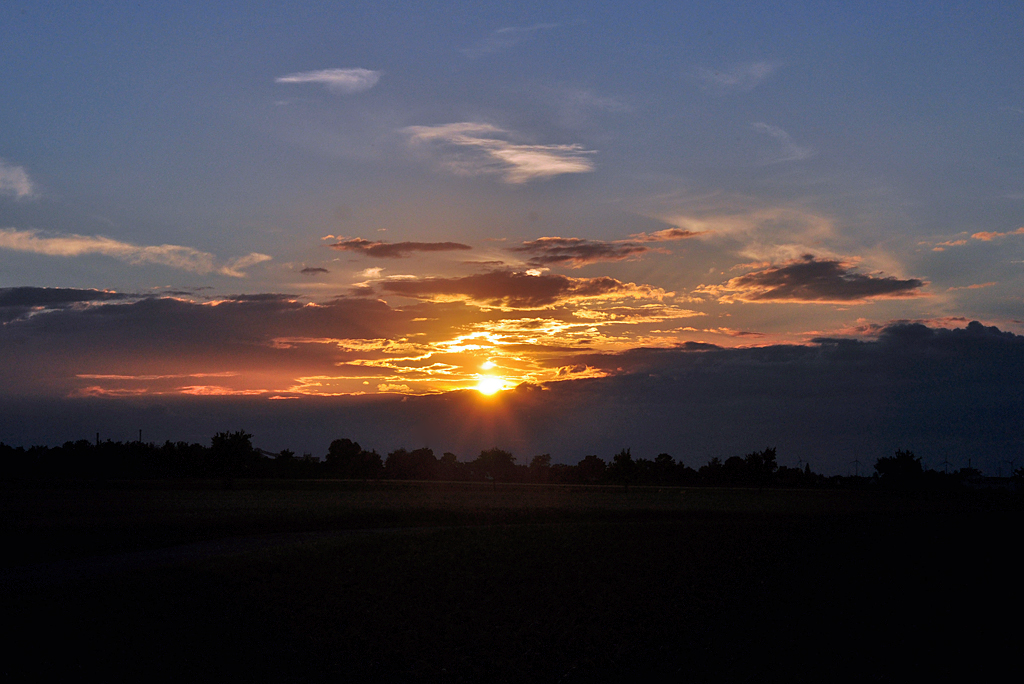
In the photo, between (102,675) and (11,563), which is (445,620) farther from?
(11,563)

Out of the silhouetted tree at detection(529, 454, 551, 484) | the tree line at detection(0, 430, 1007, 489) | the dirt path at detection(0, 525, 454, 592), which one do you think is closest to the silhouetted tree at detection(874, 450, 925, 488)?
the tree line at detection(0, 430, 1007, 489)

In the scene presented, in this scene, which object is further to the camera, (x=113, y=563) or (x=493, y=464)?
(x=493, y=464)

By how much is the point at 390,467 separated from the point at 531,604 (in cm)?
11039

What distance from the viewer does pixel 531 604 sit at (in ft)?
62.5

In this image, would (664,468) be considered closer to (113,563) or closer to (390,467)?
(390,467)

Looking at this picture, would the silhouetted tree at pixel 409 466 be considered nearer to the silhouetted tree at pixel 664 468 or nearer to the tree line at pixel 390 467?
the tree line at pixel 390 467

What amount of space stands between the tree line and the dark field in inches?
2676

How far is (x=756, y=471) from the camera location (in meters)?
110

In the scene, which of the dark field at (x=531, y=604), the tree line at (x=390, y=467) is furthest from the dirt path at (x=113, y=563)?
the tree line at (x=390, y=467)

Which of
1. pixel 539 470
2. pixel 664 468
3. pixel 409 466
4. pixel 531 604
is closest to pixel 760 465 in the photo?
pixel 664 468

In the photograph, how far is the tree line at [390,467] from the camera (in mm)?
99375

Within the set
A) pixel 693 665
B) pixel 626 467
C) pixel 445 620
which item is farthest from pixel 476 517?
pixel 626 467

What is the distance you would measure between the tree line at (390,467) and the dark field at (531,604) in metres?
68.0

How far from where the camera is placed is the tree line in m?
99.4
